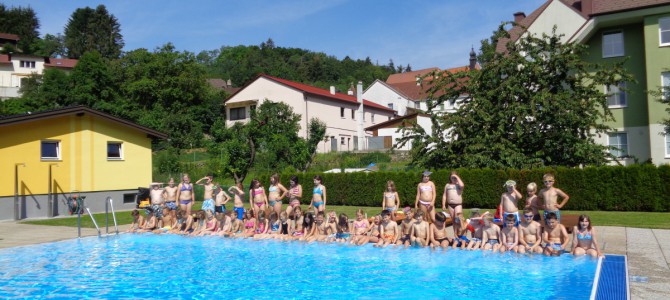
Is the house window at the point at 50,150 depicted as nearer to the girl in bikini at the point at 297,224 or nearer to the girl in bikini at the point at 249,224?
the girl in bikini at the point at 249,224

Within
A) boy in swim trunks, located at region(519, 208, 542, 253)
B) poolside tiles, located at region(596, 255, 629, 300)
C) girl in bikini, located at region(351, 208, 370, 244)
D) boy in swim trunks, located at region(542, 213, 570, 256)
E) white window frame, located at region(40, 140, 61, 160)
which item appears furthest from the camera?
white window frame, located at region(40, 140, 61, 160)

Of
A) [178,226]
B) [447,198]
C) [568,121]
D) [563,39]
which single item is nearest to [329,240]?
[447,198]

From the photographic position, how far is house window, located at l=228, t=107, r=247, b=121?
50.5m

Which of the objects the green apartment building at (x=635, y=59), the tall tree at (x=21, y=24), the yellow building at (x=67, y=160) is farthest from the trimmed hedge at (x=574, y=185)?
the tall tree at (x=21, y=24)

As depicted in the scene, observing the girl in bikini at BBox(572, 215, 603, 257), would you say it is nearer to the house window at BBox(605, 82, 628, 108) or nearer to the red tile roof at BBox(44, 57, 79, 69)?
the house window at BBox(605, 82, 628, 108)

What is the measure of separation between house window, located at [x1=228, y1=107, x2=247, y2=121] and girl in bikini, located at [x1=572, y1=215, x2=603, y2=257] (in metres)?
42.8

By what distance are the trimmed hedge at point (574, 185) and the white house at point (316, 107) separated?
22078mm

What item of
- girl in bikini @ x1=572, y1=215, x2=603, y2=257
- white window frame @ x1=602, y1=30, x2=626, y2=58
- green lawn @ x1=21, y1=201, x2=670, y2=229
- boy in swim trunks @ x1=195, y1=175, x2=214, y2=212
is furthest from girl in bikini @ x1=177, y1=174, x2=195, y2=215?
white window frame @ x1=602, y1=30, x2=626, y2=58

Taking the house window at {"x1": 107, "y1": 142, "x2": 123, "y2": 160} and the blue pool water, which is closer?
the blue pool water

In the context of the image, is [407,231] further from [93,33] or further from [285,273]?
[93,33]

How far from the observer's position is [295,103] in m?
46.2

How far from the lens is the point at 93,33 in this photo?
290ft

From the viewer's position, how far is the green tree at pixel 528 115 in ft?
65.6

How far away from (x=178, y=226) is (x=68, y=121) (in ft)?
32.7
